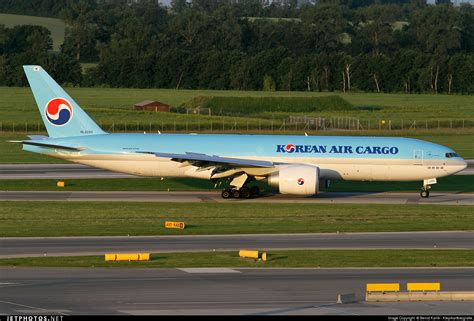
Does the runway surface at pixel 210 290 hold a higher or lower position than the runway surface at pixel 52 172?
lower

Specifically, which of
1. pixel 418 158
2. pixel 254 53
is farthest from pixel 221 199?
pixel 254 53

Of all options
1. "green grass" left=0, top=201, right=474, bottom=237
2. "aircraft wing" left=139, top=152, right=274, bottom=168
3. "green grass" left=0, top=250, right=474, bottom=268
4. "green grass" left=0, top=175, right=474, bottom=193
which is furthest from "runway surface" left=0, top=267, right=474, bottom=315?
"green grass" left=0, top=175, right=474, bottom=193

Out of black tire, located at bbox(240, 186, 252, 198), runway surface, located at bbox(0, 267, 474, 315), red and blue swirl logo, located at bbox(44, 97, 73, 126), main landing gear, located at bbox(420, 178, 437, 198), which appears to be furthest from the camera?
red and blue swirl logo, located at bbox(44, 97, 73, 126)

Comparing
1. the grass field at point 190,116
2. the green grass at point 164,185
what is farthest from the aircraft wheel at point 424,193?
the grass field at point 190,116

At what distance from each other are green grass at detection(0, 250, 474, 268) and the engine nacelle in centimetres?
1289

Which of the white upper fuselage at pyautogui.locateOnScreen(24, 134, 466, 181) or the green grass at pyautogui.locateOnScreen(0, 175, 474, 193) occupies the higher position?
the white upper fuselage at pyautogui.locateOnScreen(24, 134, 466, 181)

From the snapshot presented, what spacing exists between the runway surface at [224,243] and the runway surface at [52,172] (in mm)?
20738

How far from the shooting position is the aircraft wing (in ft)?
159

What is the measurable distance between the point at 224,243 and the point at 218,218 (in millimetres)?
6410

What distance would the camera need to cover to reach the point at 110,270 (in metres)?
31.0

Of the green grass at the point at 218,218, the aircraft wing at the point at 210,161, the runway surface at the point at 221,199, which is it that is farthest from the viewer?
the runway surface at the point at 221,199

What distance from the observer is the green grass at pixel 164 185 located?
2109 inches

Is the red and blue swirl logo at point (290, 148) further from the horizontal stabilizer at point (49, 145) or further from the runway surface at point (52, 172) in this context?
the runway surface at point (52, 172)

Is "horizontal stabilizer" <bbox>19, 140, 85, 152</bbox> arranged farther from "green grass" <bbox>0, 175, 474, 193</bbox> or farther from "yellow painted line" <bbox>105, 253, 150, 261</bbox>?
"yellow painted line" <bbox>105, 253, 150, 261</bbox>
